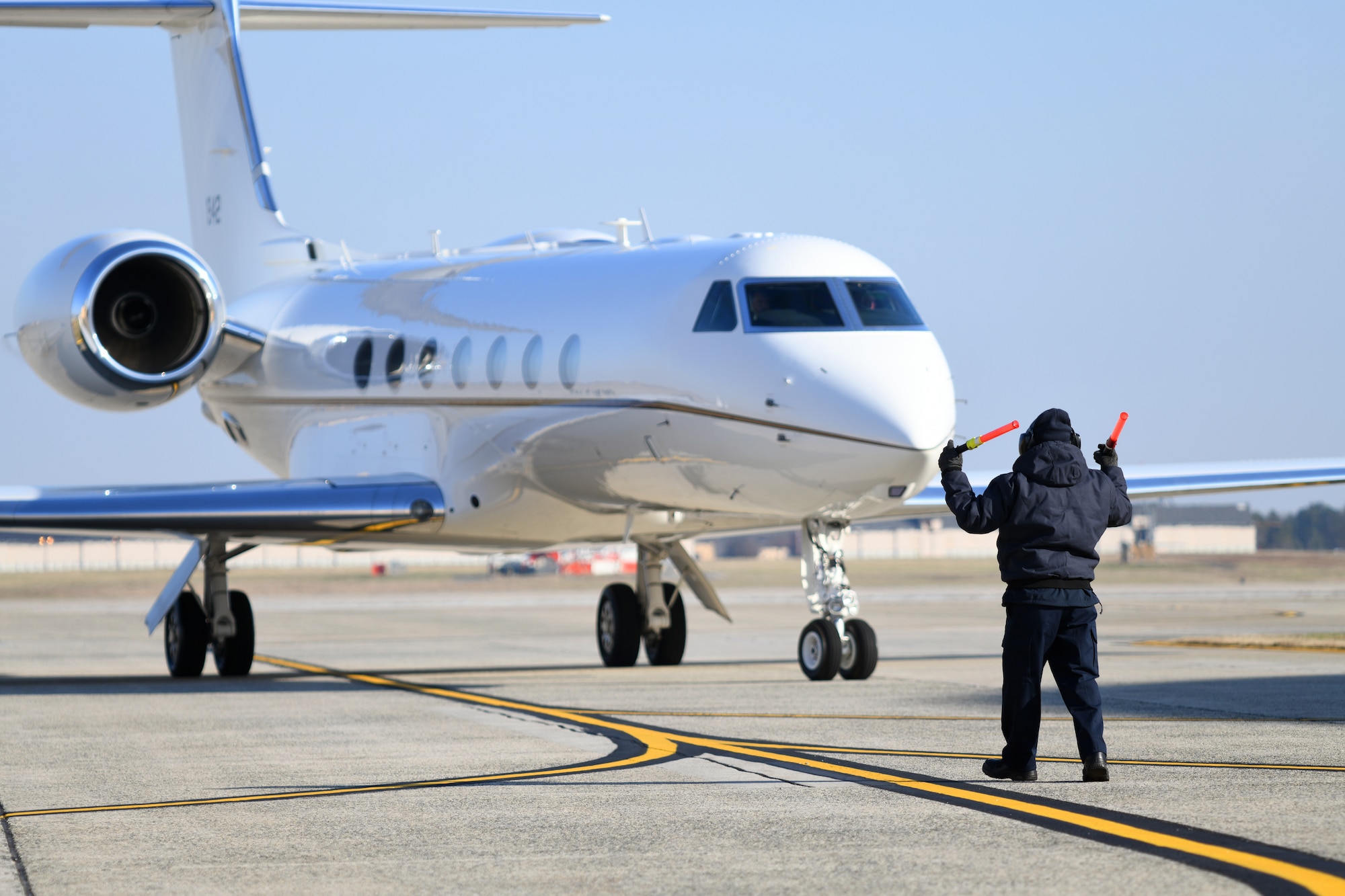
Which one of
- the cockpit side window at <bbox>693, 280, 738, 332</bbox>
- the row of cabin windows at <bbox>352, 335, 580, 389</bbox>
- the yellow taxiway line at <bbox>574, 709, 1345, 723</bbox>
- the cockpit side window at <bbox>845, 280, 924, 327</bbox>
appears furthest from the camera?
the row of cabin windows at <bbox>352, 335, 580, 389</bbox>

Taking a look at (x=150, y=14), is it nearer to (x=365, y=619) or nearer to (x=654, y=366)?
(x=654, y=366)

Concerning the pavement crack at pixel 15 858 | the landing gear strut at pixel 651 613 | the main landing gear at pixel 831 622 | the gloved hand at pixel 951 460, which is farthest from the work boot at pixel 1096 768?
the landing gear strut at pixel 651 613

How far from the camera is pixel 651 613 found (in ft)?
63.3

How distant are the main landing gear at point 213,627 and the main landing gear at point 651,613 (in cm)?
361

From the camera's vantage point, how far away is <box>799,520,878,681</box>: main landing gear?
15.1m

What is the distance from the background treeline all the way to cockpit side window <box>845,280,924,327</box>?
102 metres

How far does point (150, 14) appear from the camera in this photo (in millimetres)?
23141

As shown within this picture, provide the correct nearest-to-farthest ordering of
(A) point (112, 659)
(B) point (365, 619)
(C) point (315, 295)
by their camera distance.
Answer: (C) point (315, 295) < (A) point (112, 659) < (B) point (365, 619)

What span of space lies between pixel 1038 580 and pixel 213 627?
12.0 metres

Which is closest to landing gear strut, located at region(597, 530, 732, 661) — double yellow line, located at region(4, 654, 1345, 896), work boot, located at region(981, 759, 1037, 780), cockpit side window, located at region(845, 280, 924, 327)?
cockpit side window, located at region(845, 280, 924, 327)

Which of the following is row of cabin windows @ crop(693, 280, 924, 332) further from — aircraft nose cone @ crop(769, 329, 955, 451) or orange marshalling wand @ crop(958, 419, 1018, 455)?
orange marshalling wand @ crop(958, 419, 1018, 455)


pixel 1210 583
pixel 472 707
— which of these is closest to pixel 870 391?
pixel 472 707

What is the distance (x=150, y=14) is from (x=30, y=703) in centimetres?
1172

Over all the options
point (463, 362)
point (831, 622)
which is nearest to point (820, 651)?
point (831, 622)
